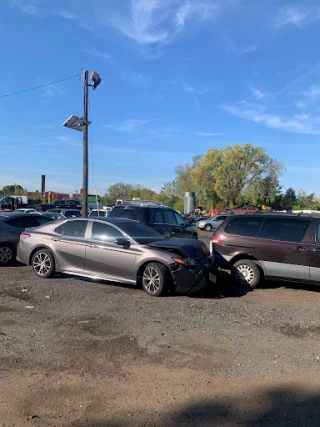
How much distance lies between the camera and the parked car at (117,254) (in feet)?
24.5

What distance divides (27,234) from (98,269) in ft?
7.67

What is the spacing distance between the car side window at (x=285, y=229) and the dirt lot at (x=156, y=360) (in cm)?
152

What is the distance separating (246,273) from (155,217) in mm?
4829

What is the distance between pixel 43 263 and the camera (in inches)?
354

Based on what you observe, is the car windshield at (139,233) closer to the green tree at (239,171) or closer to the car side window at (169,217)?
the car side window at (169,217)

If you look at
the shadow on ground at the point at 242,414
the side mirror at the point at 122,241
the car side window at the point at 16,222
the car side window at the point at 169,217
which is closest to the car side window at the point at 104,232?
the side mirror at the point at 122,241

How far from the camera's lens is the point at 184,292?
291 inches

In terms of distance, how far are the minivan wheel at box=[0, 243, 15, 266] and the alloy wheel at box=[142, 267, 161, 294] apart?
16.7ft

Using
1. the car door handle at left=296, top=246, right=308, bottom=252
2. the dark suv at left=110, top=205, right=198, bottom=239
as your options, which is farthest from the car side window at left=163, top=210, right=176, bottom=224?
the car door handle at left=296, top=246, right=308, bottom=252

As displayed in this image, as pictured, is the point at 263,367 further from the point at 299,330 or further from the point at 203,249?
the point at 203,249

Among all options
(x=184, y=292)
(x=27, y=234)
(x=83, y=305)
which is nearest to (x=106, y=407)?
(x=83, y=305)

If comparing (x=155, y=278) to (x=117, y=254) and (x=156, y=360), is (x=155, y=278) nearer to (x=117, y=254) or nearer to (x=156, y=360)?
(x=117, y=254)

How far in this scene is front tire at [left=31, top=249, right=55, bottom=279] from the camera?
8906mm

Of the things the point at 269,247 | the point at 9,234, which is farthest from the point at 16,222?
the point at 269,247
